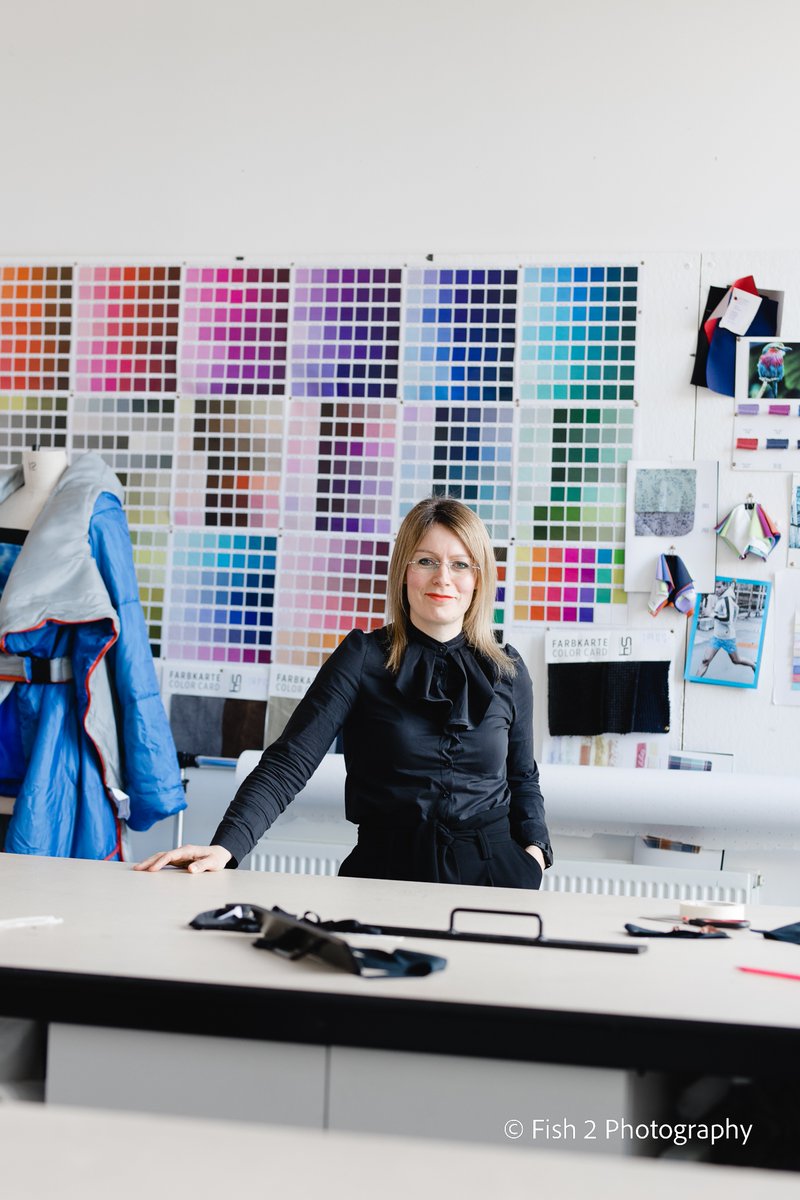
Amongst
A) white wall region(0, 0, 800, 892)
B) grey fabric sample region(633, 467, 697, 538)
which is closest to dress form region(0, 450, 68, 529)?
white wall region(0, 0, 800, 892)

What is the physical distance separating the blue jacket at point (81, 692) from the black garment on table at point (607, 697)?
1.05 m

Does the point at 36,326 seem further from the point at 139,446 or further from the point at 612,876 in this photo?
the point at 612,876

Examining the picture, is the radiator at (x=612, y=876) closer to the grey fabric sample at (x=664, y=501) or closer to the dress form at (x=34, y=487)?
the grey fabric sample at (x=664, y=501)

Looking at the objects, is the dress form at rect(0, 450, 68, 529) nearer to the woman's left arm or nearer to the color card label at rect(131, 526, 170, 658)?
the color card label at rect(131, 526, 170, 658)

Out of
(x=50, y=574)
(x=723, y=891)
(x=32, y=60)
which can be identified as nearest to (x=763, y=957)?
(x=723, y=891)

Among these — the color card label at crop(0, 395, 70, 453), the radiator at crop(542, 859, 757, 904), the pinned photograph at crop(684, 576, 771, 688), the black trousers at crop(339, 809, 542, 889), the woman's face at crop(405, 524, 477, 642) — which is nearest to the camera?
the black trousers at crop(339, 809, 542, 889)

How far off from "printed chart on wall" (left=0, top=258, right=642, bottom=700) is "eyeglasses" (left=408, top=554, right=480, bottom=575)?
84 centimetres

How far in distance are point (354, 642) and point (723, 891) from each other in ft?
4.26

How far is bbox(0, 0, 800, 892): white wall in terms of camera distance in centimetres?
322

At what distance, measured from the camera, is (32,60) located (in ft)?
11.6

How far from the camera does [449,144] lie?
3330 millimetres

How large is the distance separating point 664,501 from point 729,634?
395 millimetres

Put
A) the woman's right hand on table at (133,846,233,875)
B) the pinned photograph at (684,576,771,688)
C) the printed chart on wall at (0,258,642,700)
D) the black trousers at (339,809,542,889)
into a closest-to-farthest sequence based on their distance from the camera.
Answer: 1. the woman's right hand on table at (133,846,233,875)
2. the black trousers at (339,809,542,889)
3. the pinned photograph at (684,576,771,688)
4. the printed chart on wall at (0,258,642,700)

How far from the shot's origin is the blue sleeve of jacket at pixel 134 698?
2.88 meters
